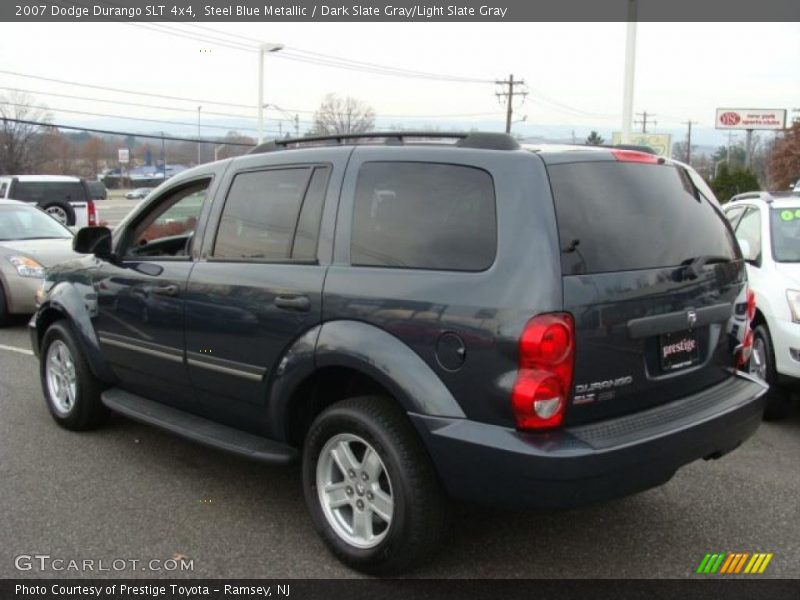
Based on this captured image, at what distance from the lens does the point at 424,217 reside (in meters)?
3.18

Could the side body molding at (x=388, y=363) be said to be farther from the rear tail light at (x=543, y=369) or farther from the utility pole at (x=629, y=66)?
the utility pole at (x=629, y=66)

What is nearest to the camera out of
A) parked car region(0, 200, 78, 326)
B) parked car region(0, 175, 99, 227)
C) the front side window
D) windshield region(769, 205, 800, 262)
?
the front side window

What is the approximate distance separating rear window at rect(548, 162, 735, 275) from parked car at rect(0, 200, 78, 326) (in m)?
7.60

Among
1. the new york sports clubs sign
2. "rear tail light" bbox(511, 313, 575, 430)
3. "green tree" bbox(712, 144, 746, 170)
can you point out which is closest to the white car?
"rear tail light" bbox(511, 313, 575, 430)

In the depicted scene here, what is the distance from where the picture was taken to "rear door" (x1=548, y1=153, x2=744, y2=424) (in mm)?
2852

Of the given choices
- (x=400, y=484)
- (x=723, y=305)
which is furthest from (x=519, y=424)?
(x=723, y=305)

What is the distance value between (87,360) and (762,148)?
109644mm

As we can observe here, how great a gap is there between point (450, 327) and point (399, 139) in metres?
1.15

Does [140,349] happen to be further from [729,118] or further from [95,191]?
[729,118]

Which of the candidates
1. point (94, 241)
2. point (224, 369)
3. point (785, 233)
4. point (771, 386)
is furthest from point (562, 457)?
point (785, 233)

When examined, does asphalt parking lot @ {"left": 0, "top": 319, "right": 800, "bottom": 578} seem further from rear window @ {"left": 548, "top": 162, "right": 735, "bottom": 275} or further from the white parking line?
the white parking line

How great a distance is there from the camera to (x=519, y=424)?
2.77m

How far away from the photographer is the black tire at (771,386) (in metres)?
5.31

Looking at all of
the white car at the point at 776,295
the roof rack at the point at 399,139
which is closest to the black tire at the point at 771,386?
the white car at the point at 776,295
